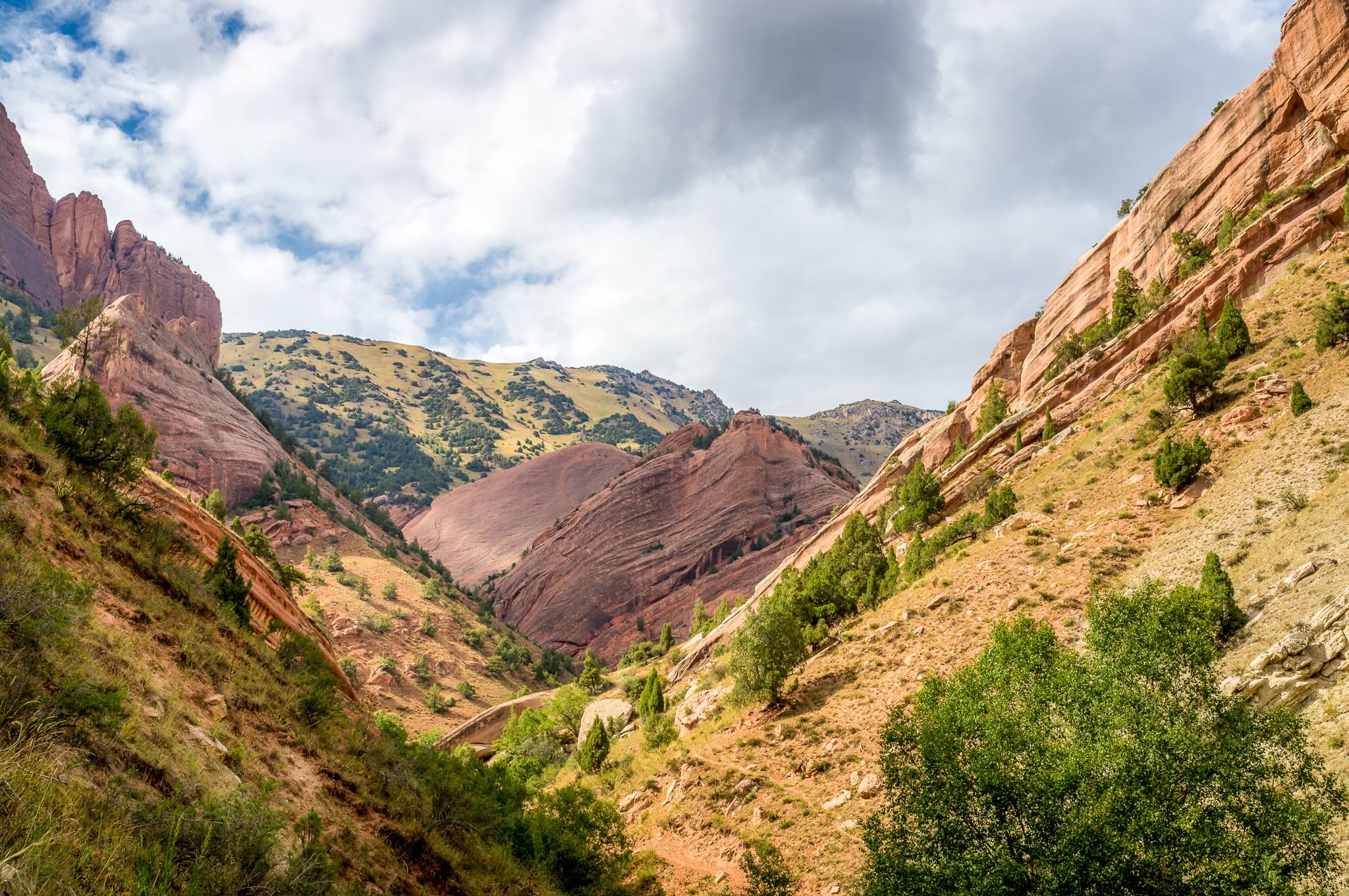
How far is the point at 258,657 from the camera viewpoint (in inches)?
528

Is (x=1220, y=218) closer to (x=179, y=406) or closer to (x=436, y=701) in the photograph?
(x=436, y=701)

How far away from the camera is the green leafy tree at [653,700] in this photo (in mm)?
32219

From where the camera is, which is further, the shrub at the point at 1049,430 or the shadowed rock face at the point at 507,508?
the shadowed rock face at the point at 507,508

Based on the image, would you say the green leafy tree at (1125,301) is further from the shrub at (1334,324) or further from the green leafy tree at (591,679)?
the green leafy tree at (591,679)

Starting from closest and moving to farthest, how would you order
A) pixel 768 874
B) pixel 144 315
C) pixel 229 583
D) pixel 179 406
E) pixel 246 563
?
1. pixel 768 874
2. pixel 229 583
3. pixel 246 563
4. pixel 179 406
5. pixel 144 315

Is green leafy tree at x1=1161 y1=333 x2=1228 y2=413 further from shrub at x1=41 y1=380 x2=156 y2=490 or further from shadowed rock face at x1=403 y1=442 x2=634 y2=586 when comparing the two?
shadowed rock face at x1=403 y1=442 x2=634 y2=586

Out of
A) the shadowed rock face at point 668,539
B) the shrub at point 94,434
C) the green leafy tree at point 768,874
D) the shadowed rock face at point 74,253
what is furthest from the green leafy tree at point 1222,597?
the shadowed rock face at point 74,253

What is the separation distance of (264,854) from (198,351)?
3472 inches

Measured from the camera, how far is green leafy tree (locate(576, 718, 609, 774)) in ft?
92.7

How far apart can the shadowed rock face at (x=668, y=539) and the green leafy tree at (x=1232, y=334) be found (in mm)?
55139

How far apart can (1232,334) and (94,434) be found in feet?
128

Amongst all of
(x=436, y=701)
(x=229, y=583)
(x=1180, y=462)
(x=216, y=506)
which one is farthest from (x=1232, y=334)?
(x=216, y=506)

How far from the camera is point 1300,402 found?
69.8 feet

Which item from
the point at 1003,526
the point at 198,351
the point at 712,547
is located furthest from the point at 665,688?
the point at 198,351
